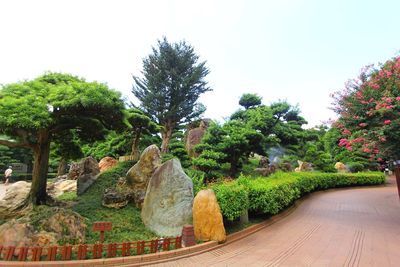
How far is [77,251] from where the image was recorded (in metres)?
4.89

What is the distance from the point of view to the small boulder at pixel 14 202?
7414 millimetres

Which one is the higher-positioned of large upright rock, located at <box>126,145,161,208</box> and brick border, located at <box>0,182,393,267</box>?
large upright rock, located at <box>126,145,161,208</box>

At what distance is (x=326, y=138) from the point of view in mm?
29938

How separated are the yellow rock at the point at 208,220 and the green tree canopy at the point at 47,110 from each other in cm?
358

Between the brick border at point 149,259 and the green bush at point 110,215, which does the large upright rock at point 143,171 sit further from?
the brick border at point 149,259

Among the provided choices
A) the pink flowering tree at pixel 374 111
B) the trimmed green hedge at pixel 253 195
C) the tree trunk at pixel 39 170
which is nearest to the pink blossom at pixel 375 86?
the pink flowering tree at pixel 374 111

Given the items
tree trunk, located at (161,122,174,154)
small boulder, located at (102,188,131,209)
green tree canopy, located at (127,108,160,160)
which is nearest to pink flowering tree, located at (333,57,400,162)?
small boulder, located at (102,188,131,209)

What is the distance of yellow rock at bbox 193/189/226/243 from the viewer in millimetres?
6328

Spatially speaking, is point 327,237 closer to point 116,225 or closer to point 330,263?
point 330,263

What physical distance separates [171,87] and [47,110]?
15895mm

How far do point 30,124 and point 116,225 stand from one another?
3.41 m

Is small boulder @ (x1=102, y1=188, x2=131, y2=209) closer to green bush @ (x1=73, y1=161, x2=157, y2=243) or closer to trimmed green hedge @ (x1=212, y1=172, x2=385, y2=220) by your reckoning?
green bush @ (x1=73, y1=161, x2=157, y2=243)

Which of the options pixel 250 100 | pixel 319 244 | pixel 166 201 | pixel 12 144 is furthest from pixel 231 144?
pixel 250 100

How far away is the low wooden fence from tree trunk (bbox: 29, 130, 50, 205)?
11.5 ft
